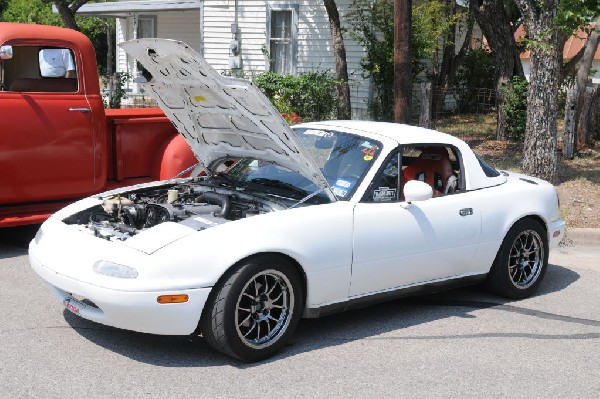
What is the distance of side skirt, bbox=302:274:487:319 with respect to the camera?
17.2ft

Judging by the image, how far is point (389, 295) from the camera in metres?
5.64

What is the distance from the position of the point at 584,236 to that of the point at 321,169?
481cm

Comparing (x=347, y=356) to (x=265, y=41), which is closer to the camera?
(x=347, y=356)

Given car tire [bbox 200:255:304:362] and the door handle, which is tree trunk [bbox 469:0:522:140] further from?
car tire [bbox 200:255:304:362]

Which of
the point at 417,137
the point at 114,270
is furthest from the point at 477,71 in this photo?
the point at 114,270

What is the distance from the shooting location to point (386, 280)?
219 inches

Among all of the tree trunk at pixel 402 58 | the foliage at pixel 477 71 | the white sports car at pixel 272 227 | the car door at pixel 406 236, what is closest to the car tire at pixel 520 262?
the white sports car at pixel 272 227

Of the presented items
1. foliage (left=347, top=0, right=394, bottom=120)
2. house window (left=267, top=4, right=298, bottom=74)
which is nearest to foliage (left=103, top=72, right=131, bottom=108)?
house window (left=267, top=4, right=298, bottom=74)

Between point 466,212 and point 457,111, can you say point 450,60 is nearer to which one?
point 457,111

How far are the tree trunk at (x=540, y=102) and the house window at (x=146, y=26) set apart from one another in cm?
1771

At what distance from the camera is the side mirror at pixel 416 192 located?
5.51 m

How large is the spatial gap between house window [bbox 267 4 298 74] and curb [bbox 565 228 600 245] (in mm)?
12487

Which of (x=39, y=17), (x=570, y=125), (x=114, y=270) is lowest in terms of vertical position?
(x=114, y=270)

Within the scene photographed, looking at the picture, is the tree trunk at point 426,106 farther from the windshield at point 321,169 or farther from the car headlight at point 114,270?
the car headlight at point 114,270
